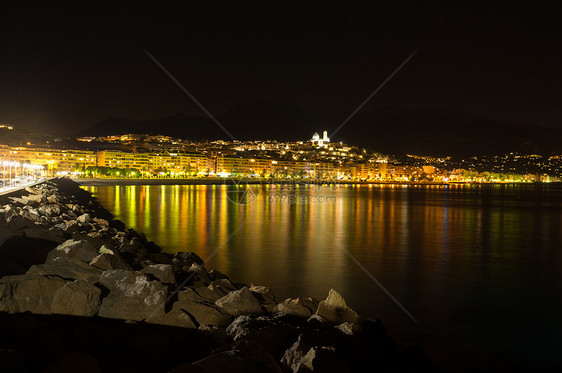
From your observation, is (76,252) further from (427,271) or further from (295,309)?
(427,271)

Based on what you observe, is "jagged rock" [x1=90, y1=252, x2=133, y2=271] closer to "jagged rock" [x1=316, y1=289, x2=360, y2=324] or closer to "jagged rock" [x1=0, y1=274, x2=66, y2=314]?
"jagged rock" [x1=0, y1=274, x2=66, y2=314]

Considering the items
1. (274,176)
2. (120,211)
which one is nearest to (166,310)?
(120,211)

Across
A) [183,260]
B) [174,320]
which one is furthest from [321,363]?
[183,260]

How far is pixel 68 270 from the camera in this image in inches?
240

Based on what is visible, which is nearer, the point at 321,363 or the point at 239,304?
the point at 321,363

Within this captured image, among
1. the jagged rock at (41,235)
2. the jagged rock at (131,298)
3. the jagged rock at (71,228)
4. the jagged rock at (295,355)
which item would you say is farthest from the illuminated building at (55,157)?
the jagged rock at (295,355)

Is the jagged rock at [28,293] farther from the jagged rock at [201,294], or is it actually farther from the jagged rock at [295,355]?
the jagged rock at [295,355]

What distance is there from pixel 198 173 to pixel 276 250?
126 m

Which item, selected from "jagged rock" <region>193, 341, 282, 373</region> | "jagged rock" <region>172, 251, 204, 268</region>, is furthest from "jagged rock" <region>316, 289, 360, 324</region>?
"jagged rock" <region>172, 251, 204, 268</region>

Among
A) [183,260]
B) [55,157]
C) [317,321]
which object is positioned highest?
[55,157]

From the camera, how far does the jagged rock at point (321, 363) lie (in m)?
3.58

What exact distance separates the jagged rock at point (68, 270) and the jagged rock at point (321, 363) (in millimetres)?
2983

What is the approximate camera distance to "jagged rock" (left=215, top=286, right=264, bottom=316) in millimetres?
5445

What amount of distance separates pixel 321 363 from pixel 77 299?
8.35ft
